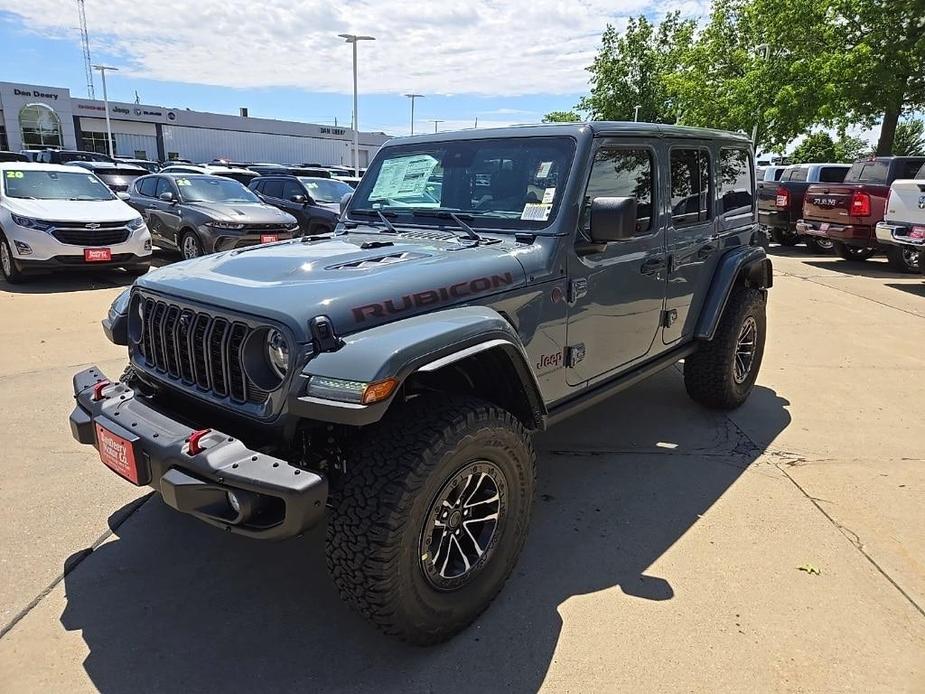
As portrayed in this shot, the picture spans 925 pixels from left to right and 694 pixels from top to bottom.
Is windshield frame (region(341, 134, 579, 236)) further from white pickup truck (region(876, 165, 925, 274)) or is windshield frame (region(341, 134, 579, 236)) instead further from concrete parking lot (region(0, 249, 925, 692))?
white pickup truck (region(876, 165, 925, 274))

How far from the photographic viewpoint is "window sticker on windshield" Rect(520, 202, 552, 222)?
10.5 feet

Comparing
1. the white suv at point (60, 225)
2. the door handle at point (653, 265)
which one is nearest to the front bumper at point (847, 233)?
the door handle at point (653, 265)

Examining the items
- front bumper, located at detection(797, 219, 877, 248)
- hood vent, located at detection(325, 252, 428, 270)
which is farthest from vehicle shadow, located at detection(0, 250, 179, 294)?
front bumper, located at detection(797, 219, 877, 248)

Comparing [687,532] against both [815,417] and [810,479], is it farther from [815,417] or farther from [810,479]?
[815,417]

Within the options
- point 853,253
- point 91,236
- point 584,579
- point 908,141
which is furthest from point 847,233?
point 908,141

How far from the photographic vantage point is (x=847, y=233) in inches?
483

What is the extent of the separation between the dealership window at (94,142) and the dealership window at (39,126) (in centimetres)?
238

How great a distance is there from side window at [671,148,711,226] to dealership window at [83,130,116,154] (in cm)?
5017

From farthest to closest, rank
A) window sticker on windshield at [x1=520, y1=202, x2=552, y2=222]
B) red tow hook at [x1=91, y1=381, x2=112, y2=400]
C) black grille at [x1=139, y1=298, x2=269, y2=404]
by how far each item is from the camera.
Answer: window sticker on windshield at [x1=520, y1=202, x2=552, y2=222] < red tow hook at [x1=91, y1=381, x2=112, y2=400] < black grille at [x1=139, y1=298, x2=269, y2=404]

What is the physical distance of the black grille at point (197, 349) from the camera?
244 centimetres

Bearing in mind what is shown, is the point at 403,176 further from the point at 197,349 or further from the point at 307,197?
the point at 307,197

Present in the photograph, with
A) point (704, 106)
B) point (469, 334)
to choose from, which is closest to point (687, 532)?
point (469, 334)

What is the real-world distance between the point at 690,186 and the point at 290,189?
10531 mm

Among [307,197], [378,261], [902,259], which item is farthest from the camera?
[307,197]
